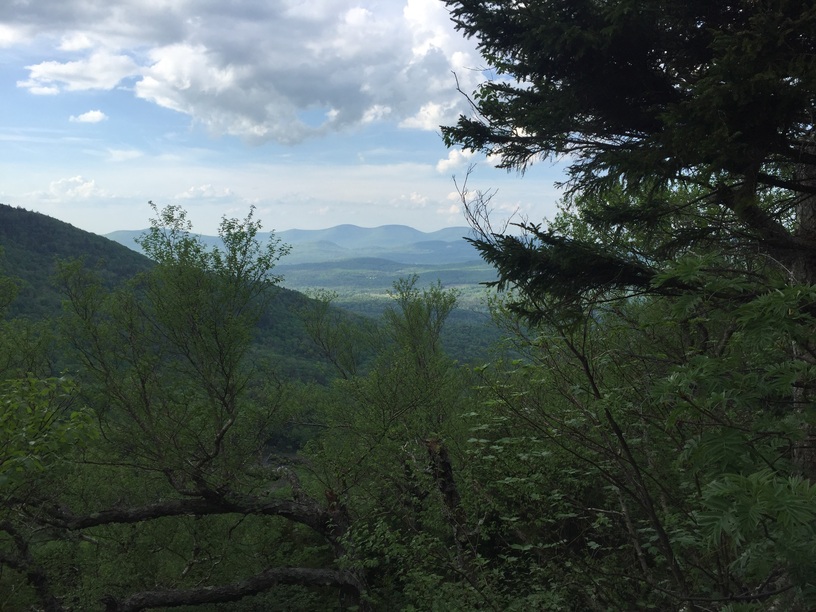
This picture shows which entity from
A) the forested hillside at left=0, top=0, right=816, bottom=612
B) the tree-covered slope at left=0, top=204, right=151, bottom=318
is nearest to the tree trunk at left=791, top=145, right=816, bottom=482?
the forested hillside at left=0, top=0, right=816, bottom=612

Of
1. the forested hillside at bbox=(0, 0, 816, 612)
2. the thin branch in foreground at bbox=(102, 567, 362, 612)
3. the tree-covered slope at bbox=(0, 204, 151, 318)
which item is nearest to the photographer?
the forested hillside at bbox=(0, 0, 816, 612)

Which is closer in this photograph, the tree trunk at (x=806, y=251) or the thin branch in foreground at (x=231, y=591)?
the tree trunk at (x=806, y=251)

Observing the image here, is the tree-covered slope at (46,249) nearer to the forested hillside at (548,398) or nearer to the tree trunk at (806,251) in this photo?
the forested hillside at (548,398)

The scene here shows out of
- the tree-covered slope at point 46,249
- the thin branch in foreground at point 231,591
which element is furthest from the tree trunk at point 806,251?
the tree-covered slope at point 46,249

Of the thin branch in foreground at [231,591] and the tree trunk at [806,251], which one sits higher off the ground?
the tree trunk at [806,251]

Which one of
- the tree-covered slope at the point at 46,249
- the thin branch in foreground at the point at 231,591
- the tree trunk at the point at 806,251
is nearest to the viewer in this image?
the tree trunk at the point at 806,251

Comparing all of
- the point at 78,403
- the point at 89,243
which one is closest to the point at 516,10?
the point at 78,403

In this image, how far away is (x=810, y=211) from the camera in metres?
5.00

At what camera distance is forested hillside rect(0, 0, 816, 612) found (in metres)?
3.42

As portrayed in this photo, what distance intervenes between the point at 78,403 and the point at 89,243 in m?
82.6

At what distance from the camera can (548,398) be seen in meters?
10.3

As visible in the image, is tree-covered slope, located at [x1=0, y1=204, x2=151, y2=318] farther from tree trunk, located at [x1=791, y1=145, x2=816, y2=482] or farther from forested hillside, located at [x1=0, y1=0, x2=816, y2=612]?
tree trunk, located at [x1=791, y1=145, x2=816, y2=482]

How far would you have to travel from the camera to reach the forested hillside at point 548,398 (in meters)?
3.42

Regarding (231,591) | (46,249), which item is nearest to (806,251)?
(231,591)
